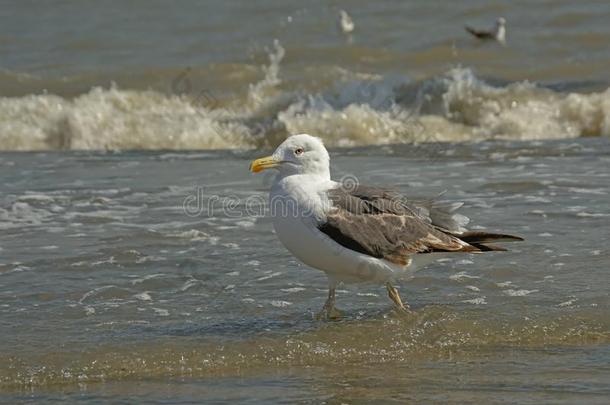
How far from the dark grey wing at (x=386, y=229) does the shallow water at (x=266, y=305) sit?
1.32 feet

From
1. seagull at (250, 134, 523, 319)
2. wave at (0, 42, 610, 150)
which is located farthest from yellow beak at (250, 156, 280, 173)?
wave at (0, 42, 610, 150)

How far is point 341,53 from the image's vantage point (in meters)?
19.8

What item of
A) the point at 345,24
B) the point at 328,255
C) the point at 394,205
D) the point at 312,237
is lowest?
the point at 328,255

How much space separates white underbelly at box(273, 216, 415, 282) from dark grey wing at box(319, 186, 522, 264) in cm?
5

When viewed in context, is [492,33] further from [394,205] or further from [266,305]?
[266,305]

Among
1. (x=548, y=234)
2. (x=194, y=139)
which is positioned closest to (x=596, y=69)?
(x=194, y=139)

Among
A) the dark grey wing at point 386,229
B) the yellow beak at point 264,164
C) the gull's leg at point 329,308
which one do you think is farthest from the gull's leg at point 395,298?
the yellow beak at point 264,164

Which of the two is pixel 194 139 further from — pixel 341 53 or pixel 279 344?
pixel 279 344

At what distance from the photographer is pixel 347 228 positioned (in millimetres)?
7168

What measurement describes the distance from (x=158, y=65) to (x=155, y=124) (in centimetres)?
300

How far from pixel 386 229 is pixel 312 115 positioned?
9.37m

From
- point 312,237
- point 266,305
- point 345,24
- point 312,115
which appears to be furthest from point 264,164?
point 345,24

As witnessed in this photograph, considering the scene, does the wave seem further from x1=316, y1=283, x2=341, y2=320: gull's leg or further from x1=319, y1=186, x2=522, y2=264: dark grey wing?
x1=316, y1=283, x2=341, y2=320: gull's leg

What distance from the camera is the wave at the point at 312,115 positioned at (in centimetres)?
1594
